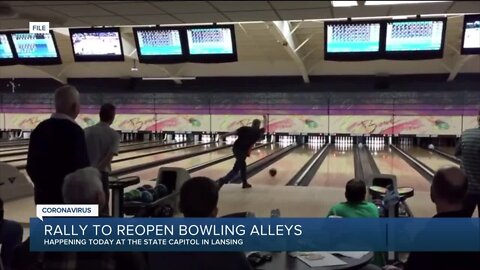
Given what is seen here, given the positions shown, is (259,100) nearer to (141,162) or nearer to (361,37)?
(141,162)

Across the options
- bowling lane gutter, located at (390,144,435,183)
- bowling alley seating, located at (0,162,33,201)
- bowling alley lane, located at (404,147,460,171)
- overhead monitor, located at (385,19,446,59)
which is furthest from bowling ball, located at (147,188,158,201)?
bowling alley lane, located at (404,147,460,171)

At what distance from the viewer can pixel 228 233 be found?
2197 mm

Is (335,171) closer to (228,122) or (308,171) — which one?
(308,171)

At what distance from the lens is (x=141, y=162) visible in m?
9.80

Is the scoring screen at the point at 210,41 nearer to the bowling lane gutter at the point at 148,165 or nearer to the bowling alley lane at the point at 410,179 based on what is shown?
the bowling alley lane at the point at 410,179

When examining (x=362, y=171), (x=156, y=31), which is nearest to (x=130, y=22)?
(x=156, y=31)

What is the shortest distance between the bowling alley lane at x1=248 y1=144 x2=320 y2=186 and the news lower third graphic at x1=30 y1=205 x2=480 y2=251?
16.1 feet

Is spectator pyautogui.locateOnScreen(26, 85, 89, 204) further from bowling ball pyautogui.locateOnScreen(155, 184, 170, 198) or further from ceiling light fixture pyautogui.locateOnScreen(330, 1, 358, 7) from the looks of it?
bowling ball pyautogui.locateOnScreen(155, 184, 170, 198)

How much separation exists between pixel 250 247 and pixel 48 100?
56.9 ft

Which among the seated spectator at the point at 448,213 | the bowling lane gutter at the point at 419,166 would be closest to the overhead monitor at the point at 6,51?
the seated spectator at the point at 448,213

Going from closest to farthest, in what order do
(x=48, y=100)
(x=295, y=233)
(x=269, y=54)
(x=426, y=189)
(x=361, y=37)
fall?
1. (x=295, y=233)
2. (x=361, y=37)
3. (x=426, y=189)
4. (x=269, y=54)
5. (x=48, y=100)

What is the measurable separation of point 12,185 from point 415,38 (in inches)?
196

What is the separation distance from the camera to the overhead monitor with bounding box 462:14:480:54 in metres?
4.77

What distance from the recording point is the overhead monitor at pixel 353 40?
5016 millimetres
